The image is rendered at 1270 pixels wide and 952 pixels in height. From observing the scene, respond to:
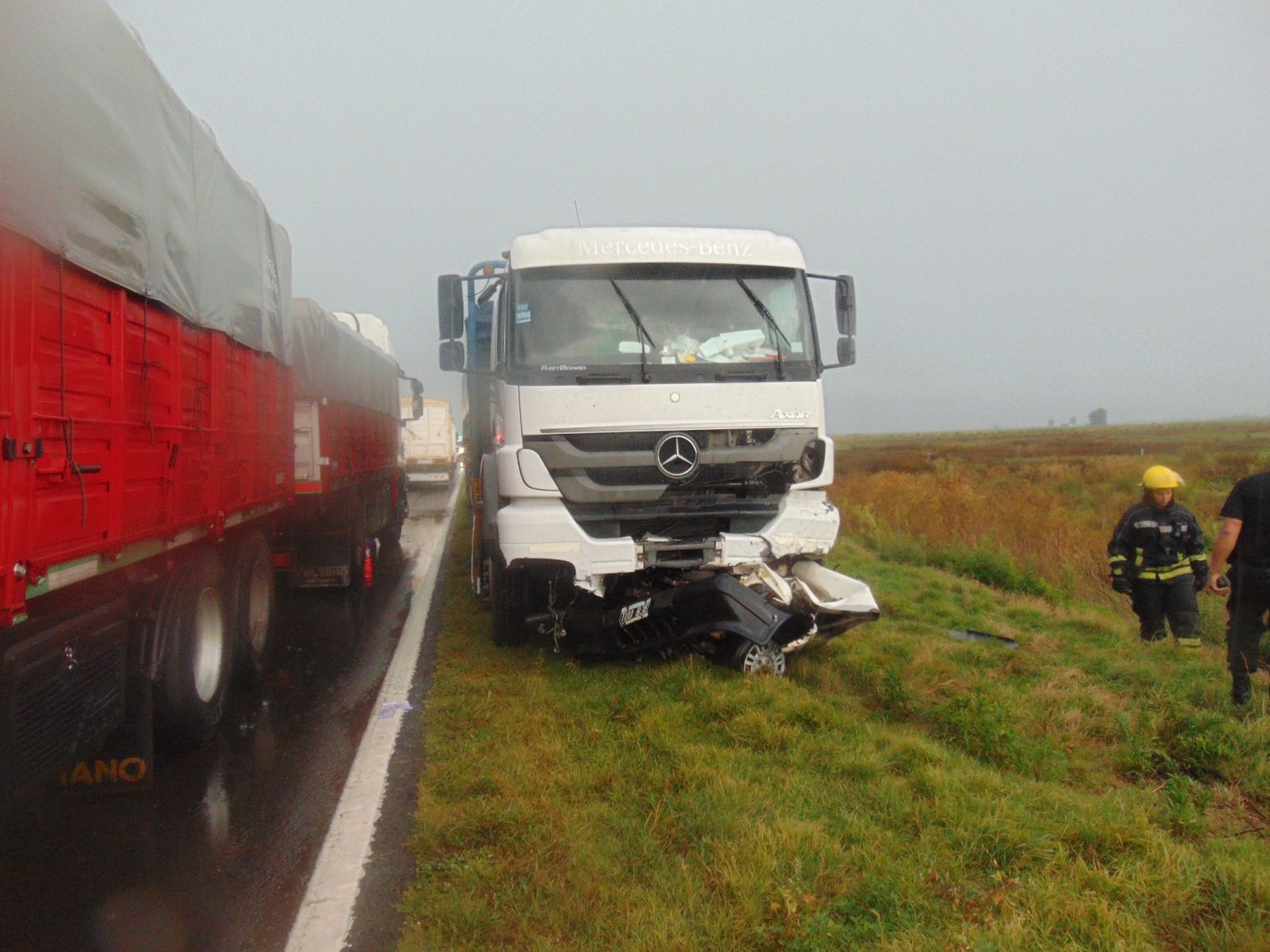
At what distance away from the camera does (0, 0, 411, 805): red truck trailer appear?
3.25 m

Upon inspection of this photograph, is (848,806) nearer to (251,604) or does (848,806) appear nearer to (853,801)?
(853,801)

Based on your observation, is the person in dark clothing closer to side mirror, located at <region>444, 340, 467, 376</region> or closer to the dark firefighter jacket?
the dark firefighter jacket

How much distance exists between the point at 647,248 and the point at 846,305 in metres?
1.72

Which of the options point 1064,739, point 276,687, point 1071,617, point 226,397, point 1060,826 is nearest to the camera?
point 1060,826

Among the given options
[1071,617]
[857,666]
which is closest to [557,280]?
[857,666]

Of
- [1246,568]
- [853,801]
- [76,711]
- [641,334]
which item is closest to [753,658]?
[853,801]

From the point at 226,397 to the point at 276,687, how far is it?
220 centimetres

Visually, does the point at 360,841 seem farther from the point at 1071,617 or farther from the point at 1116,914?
the point at 1071,617

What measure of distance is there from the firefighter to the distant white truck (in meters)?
25.4

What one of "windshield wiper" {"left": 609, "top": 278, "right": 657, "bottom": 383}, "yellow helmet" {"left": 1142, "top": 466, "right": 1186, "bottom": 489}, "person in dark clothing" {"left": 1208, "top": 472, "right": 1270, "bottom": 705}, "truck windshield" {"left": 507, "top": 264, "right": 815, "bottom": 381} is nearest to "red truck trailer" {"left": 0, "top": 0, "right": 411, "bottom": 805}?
"truck windshield" {"left": 507, "top": 264, "right": 815, "bottom": 381}

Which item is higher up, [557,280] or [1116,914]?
[557,280]

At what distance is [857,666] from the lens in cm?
630

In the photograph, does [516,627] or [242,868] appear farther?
[516,627]

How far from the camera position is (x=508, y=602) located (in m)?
7.02
